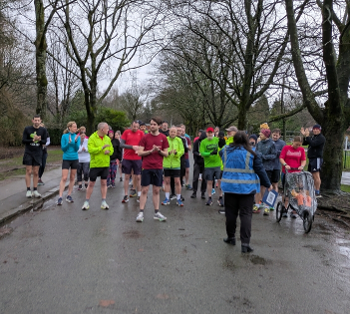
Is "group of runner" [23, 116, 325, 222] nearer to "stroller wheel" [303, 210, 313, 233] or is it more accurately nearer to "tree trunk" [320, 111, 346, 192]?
"tree trunk" [320, 111, 346, 192]

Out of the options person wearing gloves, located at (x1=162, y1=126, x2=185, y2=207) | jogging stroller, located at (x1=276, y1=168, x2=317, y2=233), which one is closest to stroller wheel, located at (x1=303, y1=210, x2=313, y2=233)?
jogging stroller, located at (x1=276, y1=168, x2=317, y2=233)

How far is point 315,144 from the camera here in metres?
8.59

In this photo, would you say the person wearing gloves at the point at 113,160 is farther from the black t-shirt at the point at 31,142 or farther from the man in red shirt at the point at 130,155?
the black t-shirt at the point at 31,142

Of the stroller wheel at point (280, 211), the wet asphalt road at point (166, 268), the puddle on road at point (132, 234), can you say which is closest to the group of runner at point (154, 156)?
the stroller wheel at point (280, 211)

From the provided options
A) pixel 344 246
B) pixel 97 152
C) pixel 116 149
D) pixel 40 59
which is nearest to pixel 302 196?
pixel 344 246

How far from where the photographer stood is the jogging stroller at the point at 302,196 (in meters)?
5.86

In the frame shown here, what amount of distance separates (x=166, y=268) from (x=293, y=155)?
4.13m

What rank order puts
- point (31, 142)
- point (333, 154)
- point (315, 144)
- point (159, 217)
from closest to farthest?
point (159, 217)
point (31, 142)
point (315, 144)
point (333, 154)

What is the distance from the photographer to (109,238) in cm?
523

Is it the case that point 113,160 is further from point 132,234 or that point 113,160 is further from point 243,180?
point 243,180

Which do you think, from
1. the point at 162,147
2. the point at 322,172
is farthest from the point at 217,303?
the point at 322,172

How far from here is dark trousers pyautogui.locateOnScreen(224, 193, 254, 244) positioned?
4828 millimetres

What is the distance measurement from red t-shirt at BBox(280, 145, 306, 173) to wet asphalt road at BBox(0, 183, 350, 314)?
128cm

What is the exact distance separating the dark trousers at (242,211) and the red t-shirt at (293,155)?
8.17 ft
